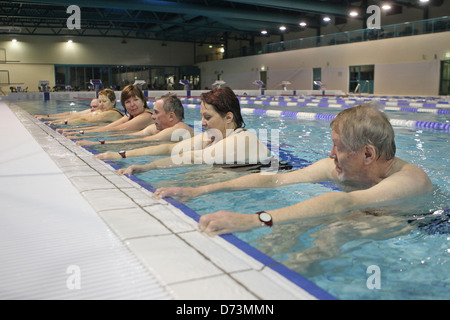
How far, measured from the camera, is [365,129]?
7.06 feet

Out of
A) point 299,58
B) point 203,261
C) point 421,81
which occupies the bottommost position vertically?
point 203,261

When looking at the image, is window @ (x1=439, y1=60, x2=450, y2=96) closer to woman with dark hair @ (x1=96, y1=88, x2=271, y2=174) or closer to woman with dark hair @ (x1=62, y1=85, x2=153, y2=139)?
woman with dark hair @ (x1=62, y1=85, x2=153, y2=139)

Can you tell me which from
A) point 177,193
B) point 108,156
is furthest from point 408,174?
point 108,156

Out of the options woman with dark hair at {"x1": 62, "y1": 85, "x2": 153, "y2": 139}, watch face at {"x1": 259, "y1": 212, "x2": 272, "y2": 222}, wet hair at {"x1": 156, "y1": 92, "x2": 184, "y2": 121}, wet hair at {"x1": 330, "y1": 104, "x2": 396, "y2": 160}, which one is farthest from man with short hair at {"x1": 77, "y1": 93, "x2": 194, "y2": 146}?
watch face at {"x1": 259, "y1": 212, "x2": 272, "y2": 222}

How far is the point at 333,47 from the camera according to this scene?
24.1 meters

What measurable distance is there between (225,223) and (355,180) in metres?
1.04

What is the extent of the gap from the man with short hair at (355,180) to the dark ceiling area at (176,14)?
1753cm

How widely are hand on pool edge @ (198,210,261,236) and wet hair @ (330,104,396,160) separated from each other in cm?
74

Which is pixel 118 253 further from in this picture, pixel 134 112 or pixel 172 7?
pixel 172 7

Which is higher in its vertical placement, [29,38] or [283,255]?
[29,38]

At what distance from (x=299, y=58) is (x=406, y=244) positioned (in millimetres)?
25760

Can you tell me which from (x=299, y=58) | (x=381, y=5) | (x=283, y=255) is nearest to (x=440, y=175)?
(x=283, y=255)

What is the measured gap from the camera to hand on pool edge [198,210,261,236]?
69.4 inches

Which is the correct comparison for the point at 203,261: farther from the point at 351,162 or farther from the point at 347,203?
the point at 351,162
